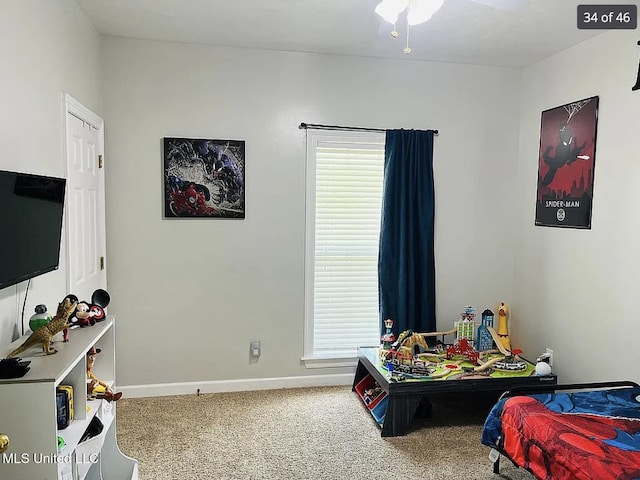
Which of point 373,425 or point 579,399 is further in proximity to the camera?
point 373,425

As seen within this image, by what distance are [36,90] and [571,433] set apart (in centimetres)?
293

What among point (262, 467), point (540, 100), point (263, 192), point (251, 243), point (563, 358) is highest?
point (540, 100)

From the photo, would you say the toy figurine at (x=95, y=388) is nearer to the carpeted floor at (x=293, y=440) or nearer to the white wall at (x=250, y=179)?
the carpeted floor at (x=293, y=440)

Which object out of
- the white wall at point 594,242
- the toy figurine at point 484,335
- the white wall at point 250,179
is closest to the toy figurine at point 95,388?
the white wall at point 250,179

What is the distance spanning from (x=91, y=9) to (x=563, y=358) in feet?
12.9

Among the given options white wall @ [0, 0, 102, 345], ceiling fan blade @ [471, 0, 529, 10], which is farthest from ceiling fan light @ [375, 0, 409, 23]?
white wall @ [0, 0, 102, 345]

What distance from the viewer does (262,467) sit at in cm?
261

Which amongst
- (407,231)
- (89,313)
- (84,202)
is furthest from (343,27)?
(89,313)

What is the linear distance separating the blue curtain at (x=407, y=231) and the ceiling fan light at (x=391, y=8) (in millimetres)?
1760

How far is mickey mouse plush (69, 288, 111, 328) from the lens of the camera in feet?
6.91

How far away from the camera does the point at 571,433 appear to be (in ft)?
7.13

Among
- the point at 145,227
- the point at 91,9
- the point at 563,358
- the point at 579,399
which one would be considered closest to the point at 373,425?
the point at 579,399

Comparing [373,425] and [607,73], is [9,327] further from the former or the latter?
[607,73]

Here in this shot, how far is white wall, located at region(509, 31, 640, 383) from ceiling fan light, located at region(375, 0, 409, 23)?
5.97 ft
